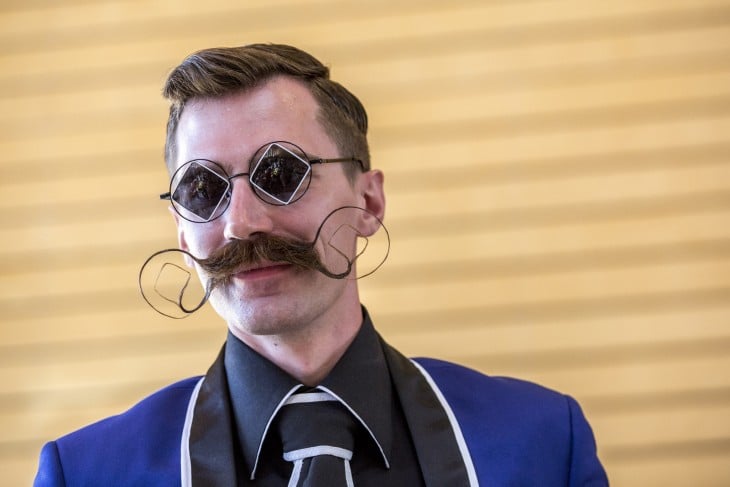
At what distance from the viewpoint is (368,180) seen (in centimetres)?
193

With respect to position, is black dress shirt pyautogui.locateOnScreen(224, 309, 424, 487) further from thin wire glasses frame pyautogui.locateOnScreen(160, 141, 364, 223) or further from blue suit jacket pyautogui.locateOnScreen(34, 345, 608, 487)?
thin wire glasses frame pyautogui.locateOnScreen(160, 141, 364, 223)

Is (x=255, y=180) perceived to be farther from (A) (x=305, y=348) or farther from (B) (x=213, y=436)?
(B) (x=213, y=436)

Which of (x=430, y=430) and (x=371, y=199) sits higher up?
(x=371, y=199)

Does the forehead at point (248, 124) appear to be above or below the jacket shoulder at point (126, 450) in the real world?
above

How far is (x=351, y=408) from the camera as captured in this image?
67.1 inches

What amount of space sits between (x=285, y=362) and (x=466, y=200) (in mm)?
1251

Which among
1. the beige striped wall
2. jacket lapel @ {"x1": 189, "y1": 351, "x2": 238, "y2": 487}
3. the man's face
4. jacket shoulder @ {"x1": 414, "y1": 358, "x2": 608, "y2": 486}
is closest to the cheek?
the man's face

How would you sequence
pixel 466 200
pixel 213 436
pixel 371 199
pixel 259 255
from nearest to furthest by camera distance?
1. pixel 259 255
2. pixel 213 436
3. pixel 371 199
4. pixel 466 200

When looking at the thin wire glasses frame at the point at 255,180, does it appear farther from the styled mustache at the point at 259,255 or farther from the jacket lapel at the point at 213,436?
the jacket lapel at the point at 213,436

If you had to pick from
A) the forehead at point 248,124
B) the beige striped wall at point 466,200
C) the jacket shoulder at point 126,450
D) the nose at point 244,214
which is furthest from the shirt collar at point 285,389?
the beige striped wall at point 466,200

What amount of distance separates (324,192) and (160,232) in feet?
4.31

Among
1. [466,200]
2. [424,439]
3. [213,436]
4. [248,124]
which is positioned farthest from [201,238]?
[466,200]

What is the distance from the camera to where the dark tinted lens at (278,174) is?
5.49 ft

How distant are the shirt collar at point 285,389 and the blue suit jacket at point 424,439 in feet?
0.13
